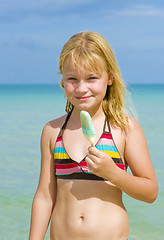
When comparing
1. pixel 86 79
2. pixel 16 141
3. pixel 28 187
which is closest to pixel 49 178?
pixel 86 79

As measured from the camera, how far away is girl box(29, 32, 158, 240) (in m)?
2.38

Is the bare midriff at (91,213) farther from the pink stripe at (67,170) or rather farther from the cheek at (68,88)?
the cheek at (68,88)

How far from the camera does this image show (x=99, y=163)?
220 centimetres

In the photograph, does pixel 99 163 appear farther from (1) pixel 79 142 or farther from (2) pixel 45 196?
(2) pixel 45 196

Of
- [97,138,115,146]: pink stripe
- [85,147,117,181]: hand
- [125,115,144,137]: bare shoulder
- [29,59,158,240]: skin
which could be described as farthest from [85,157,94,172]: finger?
[125,115,144,137]: bare shoulder

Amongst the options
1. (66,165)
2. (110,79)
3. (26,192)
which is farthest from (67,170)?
(26,192)

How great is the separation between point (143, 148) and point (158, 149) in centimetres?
792

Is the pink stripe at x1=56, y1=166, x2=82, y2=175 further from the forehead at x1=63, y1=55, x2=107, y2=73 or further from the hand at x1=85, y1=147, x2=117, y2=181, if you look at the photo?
the forehead at x1=63, y1=55, x2=107, y2=73

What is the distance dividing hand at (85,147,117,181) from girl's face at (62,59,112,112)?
336 millimetres

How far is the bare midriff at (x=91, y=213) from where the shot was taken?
237cm

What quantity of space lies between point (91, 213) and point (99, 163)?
361 mm

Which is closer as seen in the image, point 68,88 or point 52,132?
point 68,88

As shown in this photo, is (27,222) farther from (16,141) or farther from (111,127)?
(16,141)

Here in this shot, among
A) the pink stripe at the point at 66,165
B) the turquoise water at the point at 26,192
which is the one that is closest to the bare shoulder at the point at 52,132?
the pink stripe at the point at 66,165
